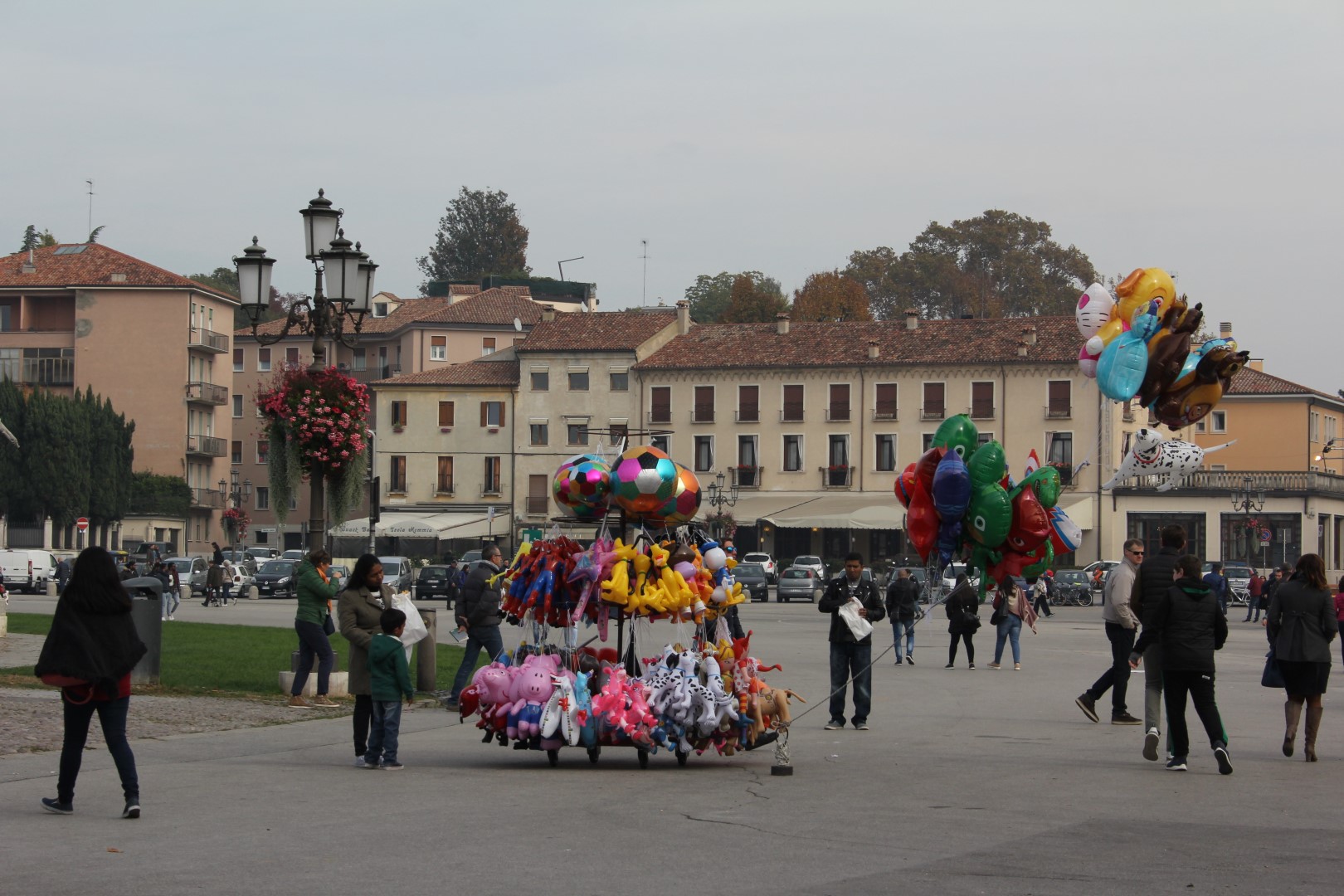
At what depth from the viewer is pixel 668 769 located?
12758mm

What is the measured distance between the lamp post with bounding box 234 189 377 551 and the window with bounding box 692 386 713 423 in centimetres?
5660

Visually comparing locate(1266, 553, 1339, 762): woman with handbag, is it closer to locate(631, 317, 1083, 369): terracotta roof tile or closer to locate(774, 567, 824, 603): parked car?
locate(774, 567, 824, 603): parked car

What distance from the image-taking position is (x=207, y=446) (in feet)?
278

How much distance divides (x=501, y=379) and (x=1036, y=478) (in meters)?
65.4

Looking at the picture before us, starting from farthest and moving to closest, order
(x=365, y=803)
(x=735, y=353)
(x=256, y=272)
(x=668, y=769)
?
(x=735, y=353) → (x=256, y=272) → (x=668, y=769) → (x=365, y=803)

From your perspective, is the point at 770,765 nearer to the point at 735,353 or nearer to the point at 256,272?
the point at 256,272

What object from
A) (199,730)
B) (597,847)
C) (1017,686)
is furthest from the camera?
(1017,686)

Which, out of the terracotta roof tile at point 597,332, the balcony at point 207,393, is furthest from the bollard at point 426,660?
the balcony at point 207,393

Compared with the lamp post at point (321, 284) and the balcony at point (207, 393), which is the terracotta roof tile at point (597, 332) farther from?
the lamp post at point (321, 284)

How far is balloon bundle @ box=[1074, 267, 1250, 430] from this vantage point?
13.1 metres

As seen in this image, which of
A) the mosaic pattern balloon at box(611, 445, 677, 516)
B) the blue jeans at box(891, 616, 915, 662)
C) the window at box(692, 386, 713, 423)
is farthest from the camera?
the window at box(692, 386, 713, 423)

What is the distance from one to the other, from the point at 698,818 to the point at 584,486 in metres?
3.61

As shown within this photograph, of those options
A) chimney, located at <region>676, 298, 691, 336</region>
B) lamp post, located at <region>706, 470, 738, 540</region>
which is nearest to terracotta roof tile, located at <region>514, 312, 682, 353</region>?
chimney, located at <region>676, 298, 691, 336</region>

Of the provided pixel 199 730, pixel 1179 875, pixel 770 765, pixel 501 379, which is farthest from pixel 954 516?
pixel 501 379
